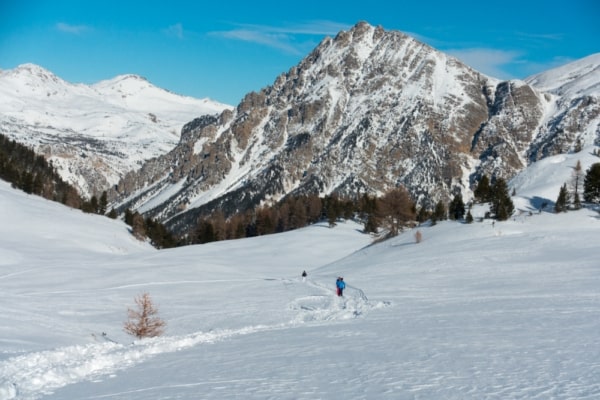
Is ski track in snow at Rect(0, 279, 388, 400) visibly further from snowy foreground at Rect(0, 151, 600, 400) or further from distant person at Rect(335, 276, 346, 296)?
distant person at Rect(335, 276, 346, 296)

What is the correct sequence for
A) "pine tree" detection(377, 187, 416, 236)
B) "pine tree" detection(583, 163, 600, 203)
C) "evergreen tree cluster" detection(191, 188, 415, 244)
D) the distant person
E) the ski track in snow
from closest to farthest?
the ski track in snow
the distant person
"pine tree" detection(583, 163, 600, 203)
"pine tree" detection(377, 187, 416, 236)
"evergreen tree cluster" detection(191, 188, 415, 244)

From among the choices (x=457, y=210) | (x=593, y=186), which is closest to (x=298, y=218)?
(x=457, y=210)

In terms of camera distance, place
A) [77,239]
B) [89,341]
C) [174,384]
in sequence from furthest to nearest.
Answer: [77,239] < [89,341] < [174,384]

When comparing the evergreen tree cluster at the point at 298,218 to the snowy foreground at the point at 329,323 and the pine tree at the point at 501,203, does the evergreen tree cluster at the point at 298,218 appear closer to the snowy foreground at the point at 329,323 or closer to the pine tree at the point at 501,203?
the pine tree at the point at 501,203

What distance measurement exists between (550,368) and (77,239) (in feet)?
261

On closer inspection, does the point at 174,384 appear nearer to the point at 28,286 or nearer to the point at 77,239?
the point at 28,286

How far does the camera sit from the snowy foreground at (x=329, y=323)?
12.4 m

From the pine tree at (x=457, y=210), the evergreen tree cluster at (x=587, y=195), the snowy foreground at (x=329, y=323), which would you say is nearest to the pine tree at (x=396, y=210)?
the pine tree at (x=457, y=210)

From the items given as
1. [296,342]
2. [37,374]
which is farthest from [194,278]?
[37,374]

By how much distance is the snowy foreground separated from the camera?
1241cm

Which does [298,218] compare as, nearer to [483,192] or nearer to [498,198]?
[483,192]

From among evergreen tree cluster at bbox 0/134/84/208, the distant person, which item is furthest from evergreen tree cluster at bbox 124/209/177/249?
the distant person

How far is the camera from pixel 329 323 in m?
25.0

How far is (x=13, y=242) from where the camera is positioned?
233 feet
